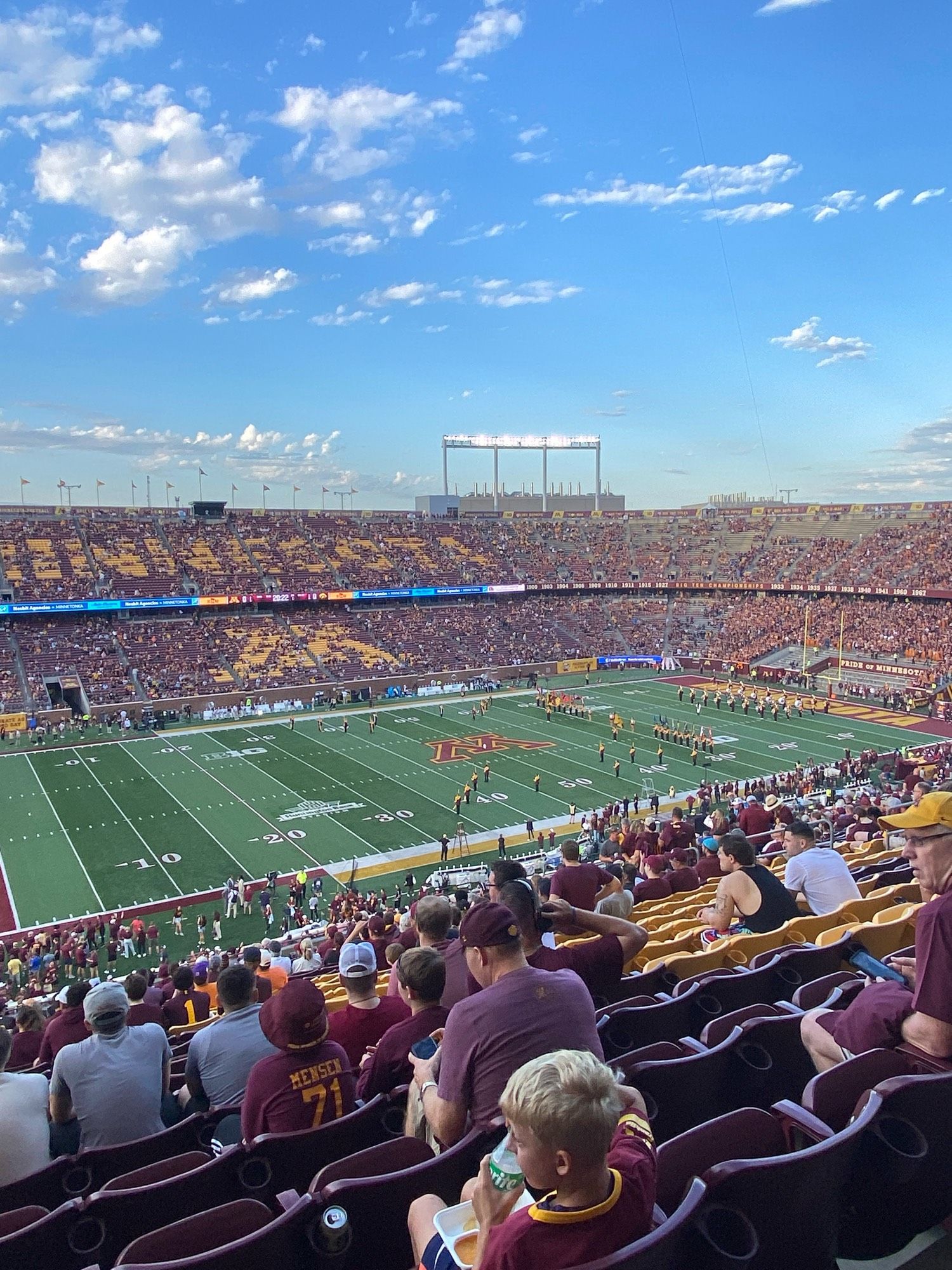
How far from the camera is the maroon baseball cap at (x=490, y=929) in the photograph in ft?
10.6

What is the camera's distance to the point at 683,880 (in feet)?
34.2

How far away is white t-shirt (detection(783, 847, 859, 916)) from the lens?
7.07m

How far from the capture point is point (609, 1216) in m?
2.12

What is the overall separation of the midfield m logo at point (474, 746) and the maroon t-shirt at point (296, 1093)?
99.1 feet

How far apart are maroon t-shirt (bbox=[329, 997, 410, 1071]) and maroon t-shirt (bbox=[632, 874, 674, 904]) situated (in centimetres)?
532

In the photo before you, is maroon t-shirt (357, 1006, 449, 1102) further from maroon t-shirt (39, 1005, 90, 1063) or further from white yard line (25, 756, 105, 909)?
white yard line (25, 756, 105, 909)

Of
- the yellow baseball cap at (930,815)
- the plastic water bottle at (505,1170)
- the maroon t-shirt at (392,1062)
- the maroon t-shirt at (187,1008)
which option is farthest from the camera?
the maroon t-shirt at (187,1008)

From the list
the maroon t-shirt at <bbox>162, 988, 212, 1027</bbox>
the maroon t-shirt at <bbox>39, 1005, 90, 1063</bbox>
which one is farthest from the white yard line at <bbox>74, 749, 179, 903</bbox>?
the maroon t-shirt at <bbox>39, 1005, 90, 1063</bbox>

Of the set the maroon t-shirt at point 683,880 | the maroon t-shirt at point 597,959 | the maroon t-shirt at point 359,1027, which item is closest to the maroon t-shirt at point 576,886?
the maroon t-shirt at point 597,959

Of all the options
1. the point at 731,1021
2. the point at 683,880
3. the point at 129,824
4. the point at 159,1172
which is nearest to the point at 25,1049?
the point at 159,1172

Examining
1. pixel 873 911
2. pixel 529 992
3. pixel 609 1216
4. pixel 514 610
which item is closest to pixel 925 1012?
pixel 529 992

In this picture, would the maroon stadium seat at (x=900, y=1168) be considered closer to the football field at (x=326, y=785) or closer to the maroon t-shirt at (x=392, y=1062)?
the maroon t-shirt at (x=392, y=1062)

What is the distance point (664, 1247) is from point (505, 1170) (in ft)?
1.40

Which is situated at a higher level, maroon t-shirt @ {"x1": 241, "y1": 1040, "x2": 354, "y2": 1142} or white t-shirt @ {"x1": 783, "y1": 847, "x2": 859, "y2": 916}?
maroon t-shirt @ {"x1": 241, "y1": 1040, "x2": 354, "y2": 1142}
